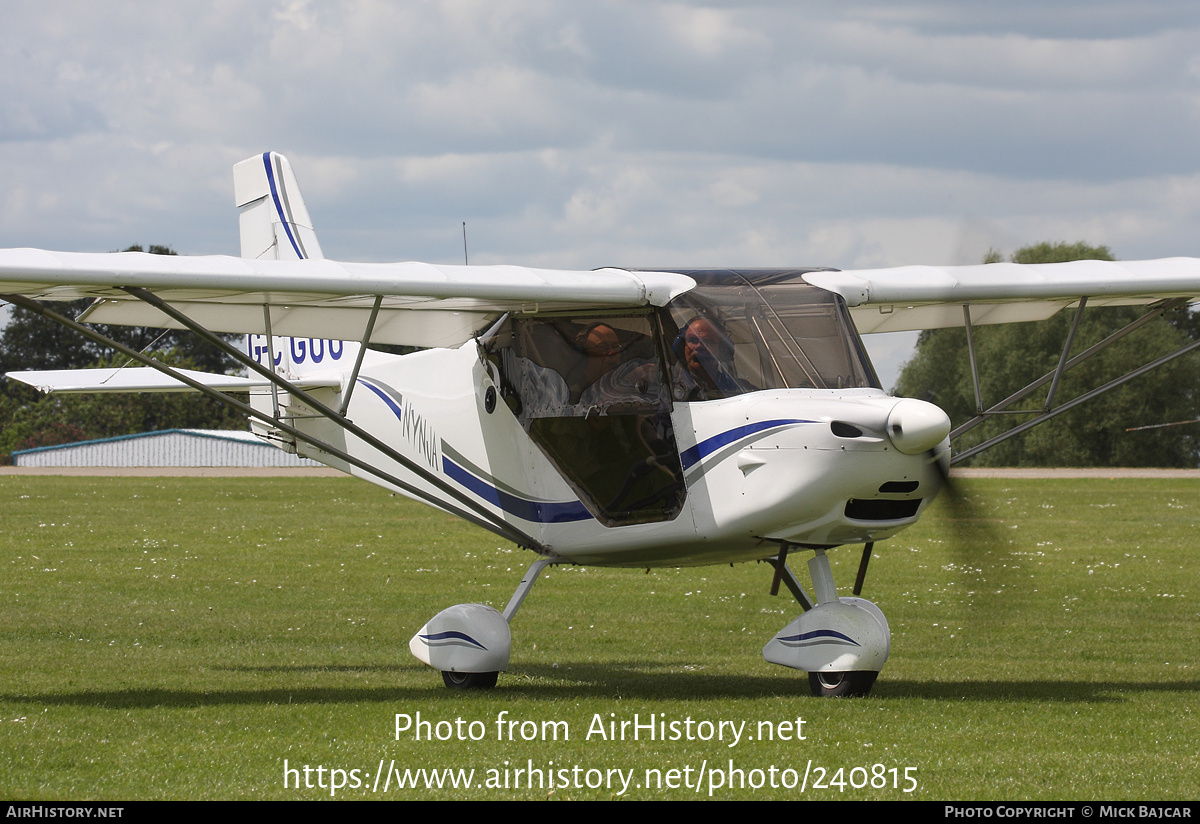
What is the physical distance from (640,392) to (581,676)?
10.3 ft

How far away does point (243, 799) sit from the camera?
6770 millimetres

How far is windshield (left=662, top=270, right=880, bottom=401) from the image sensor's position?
31.0ft

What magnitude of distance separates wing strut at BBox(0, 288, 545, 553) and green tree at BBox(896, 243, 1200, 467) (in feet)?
93.2

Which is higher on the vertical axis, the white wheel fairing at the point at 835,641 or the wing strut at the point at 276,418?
the wing strut at the point at 276,418

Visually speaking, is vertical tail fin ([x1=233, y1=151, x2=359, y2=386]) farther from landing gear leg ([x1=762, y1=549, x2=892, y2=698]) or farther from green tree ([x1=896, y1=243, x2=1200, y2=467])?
green tree ([x1=896, y1=243, x2=1200, y2=467])

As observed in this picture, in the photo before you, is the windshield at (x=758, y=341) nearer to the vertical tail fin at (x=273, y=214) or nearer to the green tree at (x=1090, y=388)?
the vertical tail fin at (x=273, y=214)

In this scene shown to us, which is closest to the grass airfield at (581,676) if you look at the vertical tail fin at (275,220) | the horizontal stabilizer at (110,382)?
the horizontal stabilizer at (110,382)

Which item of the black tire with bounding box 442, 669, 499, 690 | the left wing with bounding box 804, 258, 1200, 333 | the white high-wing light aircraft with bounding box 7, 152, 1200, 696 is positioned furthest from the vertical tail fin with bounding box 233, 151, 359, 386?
the left wing with bounding box 804, 258, 1200, 333

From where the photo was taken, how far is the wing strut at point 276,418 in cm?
918

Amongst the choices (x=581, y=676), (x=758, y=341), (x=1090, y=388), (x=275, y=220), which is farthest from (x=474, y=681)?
(x=1090, y=388)

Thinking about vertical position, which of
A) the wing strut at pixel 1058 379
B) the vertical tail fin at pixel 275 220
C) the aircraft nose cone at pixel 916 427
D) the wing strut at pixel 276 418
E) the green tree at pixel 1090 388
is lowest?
the aircraft nose cone at pixel 916 427

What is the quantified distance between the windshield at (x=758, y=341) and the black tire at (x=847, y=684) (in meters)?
2.08

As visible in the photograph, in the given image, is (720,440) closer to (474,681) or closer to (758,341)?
(758,341)
